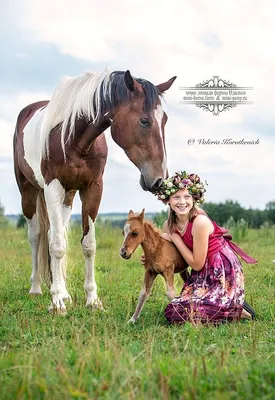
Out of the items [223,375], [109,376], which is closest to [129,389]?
[109,376]

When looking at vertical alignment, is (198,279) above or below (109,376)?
above

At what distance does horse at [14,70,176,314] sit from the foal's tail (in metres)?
0.50

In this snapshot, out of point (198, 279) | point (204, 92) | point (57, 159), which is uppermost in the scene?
point (204, 92)

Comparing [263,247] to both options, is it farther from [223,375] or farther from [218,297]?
[223,375]

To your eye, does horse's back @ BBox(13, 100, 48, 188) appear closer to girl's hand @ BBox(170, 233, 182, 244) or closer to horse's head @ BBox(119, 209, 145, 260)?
horse's head @ BBox(119, 209, 145, 260)

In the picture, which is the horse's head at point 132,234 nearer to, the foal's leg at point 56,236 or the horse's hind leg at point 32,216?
the foal's leg at point 56,236

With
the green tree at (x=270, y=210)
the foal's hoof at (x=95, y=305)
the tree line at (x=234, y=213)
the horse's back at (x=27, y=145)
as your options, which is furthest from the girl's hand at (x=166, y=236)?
the green tree at (x=270, y=210)

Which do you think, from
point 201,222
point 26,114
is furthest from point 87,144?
point 26,114

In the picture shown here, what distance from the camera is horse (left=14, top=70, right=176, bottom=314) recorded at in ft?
18.5

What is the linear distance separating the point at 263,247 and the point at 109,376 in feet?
32.7

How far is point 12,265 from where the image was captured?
992 centimetres

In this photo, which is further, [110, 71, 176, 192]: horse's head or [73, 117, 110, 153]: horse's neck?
[73, 117, 110, 153]: horse's neck

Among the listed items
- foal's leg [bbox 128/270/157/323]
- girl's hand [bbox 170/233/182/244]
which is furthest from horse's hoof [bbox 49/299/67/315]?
girl's hand [bbox 170/233/182/244]

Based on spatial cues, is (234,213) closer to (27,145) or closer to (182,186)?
(27,145)
